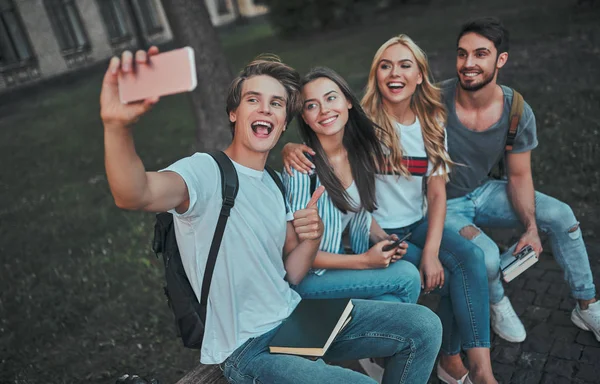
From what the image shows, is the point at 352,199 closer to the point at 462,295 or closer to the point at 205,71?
the point at 462,295

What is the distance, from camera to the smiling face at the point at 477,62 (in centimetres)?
320

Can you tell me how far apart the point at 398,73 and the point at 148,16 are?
2261cm

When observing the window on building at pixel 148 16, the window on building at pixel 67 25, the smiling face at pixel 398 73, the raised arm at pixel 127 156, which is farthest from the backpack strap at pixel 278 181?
the window on building at pixel 148 16

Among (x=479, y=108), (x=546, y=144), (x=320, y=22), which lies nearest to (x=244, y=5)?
(x=320, y=22)

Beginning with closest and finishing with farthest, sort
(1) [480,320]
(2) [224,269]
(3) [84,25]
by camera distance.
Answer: (2) [224,269]
(1) [480,320]
(3) [84,25]

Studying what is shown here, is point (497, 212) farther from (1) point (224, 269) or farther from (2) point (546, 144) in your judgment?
(2) point (546, 144)

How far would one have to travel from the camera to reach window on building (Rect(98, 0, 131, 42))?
21219mm

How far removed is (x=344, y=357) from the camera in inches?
98.5

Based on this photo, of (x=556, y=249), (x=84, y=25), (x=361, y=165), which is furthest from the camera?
(x=84, y=25)

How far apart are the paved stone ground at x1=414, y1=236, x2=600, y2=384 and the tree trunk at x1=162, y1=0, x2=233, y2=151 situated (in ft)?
12.2

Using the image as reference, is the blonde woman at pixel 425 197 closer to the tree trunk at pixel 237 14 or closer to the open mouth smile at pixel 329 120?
the open mouth smile at pixel 329 120

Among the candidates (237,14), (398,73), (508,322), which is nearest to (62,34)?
(237,14)

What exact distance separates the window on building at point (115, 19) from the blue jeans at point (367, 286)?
68.4ft

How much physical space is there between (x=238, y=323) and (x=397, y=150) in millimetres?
1410
